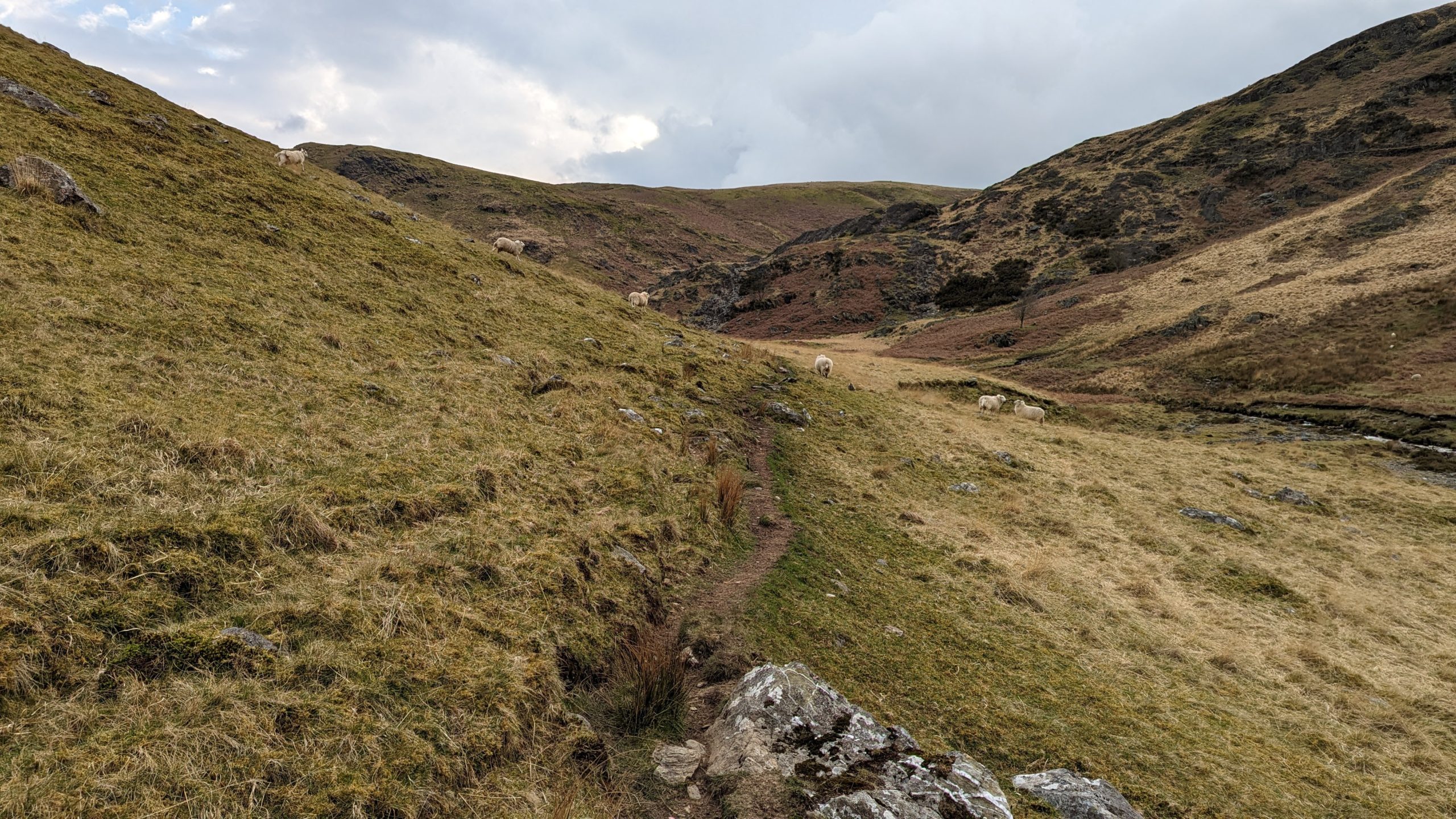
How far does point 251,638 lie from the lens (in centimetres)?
522

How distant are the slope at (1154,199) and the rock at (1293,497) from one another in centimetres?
6212

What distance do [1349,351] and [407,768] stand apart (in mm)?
57140

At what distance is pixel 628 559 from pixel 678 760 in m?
3.67

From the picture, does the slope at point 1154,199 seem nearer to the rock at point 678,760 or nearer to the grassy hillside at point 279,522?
the grassy hillside at point 279,522

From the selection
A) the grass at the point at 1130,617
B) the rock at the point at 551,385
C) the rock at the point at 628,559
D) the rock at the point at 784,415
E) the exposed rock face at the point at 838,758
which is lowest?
the grass at the point at 1130,617

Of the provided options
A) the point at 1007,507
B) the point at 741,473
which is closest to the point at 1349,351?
the point at 1007,507

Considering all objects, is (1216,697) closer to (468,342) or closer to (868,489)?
(868,489)

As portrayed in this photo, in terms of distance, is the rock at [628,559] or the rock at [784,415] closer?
the rock at [628,559]

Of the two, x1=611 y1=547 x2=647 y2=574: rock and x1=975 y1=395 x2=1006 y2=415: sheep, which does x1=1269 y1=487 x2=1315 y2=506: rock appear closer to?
x1=975 y1=395 x2=1006 y2=415: sheep

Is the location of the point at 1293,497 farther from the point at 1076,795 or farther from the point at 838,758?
the point at 838,758

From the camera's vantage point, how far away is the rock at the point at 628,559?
9070 mm

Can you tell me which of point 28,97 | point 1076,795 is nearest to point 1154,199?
point 1076,795

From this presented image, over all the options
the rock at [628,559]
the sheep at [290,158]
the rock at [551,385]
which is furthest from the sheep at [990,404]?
the sheep at [290,158]

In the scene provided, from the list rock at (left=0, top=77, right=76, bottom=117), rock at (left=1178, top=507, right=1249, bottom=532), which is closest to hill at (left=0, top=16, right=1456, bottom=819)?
rock at (left=0, top=77, right=76, bottom=117)
